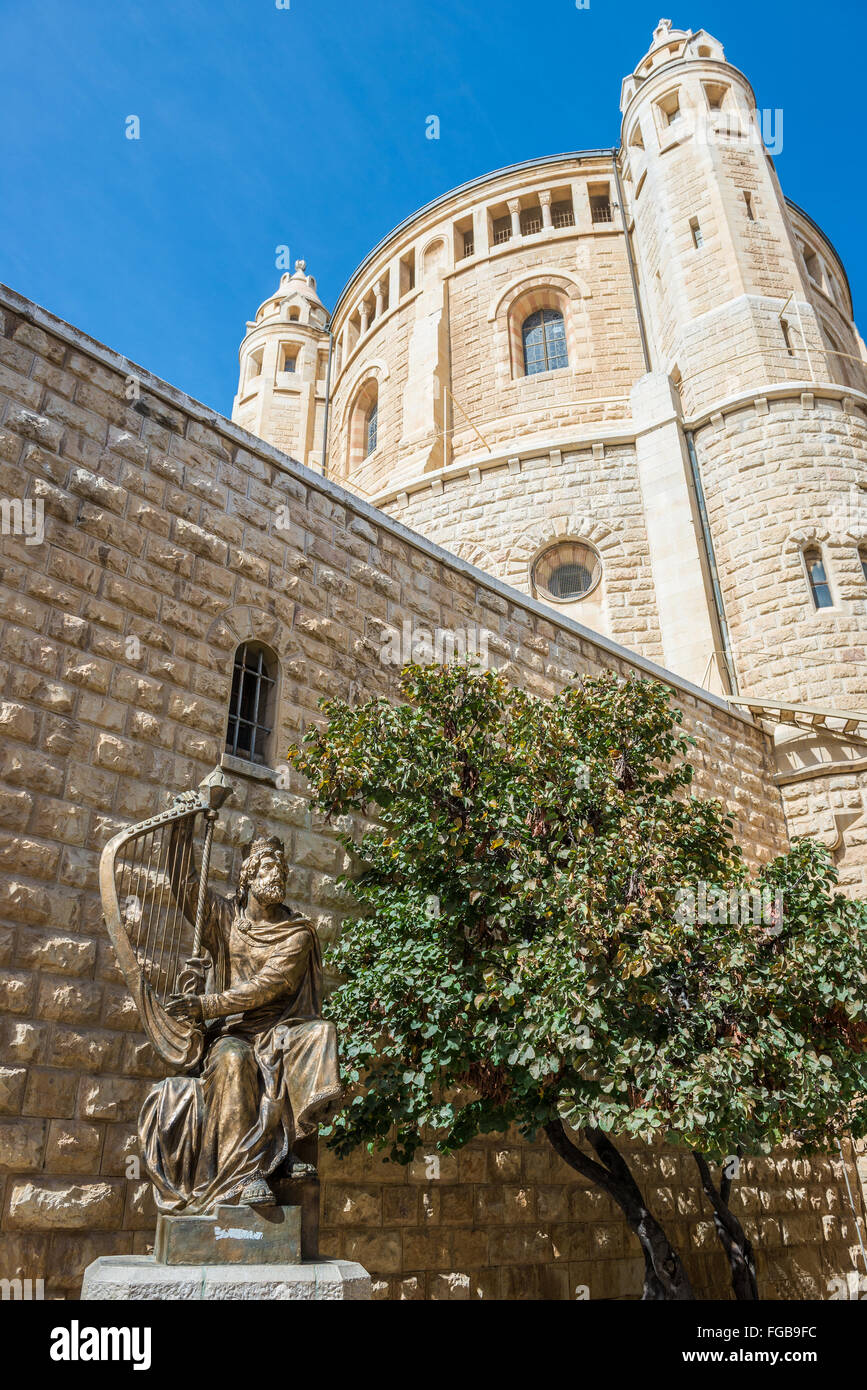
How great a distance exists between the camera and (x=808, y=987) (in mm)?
6676

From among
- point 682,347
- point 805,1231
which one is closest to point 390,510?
point 682,347

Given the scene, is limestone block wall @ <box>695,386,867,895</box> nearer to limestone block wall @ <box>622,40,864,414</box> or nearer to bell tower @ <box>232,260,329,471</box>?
limestone block wall @ <box>622,40,864,414</box>

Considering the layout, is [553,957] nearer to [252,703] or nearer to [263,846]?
[263,846]

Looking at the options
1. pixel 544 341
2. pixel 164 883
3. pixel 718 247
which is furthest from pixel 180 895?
pixel 544 341

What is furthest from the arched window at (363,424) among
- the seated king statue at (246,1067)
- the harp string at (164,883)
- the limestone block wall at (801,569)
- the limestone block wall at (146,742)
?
the seated king statue at (246,1067)

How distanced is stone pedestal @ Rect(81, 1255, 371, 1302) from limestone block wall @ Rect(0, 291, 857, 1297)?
168 cm

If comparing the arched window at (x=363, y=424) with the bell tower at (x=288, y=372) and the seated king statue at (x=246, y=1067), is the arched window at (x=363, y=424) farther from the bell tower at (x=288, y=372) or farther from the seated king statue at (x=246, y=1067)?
the seated king statue at (x=246, y=1067)

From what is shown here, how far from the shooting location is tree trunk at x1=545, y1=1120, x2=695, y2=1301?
264 inches

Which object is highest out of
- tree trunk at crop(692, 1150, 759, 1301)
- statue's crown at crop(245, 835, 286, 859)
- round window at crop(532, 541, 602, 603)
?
round window at crop(532, 541, 602, 603)

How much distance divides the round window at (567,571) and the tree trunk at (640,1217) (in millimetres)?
10650

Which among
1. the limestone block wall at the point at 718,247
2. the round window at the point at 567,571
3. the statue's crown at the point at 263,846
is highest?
the limestone block wall at the point at 718,247

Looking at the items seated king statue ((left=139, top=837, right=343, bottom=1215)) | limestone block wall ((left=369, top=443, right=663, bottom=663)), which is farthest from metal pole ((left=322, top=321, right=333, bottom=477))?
seated king statue ((left=139, top=837, right=343, bottom=1215))

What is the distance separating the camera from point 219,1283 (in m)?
3.64

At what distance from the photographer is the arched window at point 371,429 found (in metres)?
23.3
